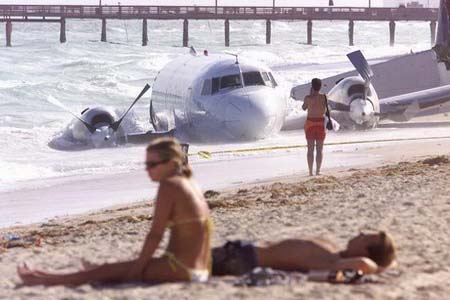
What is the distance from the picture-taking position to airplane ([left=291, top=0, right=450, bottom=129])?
31906 mm

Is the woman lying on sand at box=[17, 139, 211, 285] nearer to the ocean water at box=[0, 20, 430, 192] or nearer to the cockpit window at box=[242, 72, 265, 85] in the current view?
the ocean water at box=[0, 20, 430, 192]

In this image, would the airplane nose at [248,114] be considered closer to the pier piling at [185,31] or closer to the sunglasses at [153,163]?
the sunglasses at [153,163]

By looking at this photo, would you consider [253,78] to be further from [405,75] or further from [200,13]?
[200,13]

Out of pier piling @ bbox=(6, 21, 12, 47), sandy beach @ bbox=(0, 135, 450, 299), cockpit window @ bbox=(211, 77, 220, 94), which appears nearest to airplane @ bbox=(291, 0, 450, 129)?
cockpit window @ bbox=(211, 77, 220, 94)

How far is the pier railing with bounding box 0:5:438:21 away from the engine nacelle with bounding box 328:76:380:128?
57.8 meters

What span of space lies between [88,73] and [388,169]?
4511cm

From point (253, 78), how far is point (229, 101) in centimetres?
91

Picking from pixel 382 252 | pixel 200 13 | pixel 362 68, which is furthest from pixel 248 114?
pixel 200 13

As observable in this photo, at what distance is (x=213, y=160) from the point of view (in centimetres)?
2445

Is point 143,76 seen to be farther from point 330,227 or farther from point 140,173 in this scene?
point 330,227

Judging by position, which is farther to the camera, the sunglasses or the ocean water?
the ocean water

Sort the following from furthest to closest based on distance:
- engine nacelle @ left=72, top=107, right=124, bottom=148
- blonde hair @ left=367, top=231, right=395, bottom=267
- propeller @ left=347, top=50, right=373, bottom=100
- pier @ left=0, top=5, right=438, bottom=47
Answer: pier @ left=0, top=5, right=438, bottom=47
propeller @ left=347, top=50, right=373, bottom=100
engine nacelle @ left=72, top=107, right=124, bottom=148
blonde hair @ left=367, top=231, right=395, bottom=267

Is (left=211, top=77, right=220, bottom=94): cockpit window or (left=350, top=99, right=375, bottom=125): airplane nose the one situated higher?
(left=211, top=77, right=220, bottom=94): cockpit window

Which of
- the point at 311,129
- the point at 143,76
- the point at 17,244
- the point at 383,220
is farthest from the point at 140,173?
the point at 143,76
